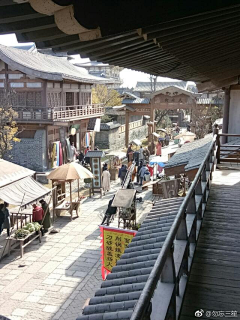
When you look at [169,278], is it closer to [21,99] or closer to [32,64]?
[32,64]

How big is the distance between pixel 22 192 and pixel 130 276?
847cm

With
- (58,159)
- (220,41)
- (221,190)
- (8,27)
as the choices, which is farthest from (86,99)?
(8,27)

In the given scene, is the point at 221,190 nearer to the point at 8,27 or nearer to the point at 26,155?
the point at 8,27

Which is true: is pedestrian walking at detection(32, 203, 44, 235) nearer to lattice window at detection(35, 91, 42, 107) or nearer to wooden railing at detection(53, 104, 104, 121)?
wooden railing at detection(53, 104, 104, 121)

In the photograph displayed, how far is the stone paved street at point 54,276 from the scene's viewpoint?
8047 mm

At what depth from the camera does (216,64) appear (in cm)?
612

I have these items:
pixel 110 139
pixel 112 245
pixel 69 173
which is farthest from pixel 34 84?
pixel 112 245

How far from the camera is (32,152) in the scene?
23.1 meters

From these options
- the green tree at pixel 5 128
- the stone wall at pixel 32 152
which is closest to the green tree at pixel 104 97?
the stone wall at pixel 32 152

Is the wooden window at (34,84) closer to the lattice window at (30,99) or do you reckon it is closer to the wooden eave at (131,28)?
the lattice window at (30,99)

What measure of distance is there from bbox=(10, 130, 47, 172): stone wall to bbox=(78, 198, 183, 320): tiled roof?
17705 mm

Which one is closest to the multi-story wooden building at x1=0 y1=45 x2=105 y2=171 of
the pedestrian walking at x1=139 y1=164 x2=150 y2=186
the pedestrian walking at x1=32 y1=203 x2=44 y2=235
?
the pedestrian walking at x1=139 y1=164 x2=150 y2=186

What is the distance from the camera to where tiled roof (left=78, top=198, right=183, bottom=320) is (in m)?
3.57

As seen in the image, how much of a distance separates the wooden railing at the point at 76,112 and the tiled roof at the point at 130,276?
1790cm
